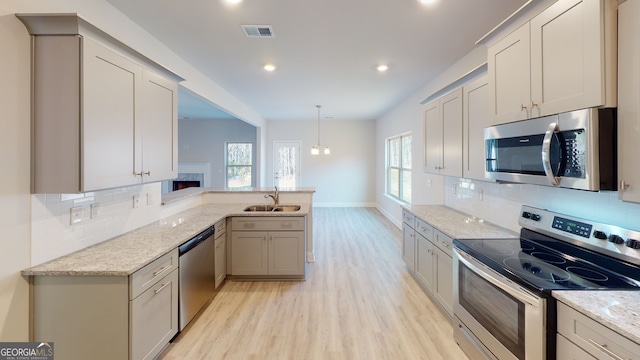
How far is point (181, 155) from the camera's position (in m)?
A: 8.92

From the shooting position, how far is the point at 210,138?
8969 millimetres

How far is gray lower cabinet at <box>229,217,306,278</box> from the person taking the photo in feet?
11.6

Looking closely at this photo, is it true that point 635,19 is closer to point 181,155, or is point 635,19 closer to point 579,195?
point 579,195

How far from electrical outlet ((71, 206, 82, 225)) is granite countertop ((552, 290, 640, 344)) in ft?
9.56

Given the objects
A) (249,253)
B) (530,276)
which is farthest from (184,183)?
(530,276)

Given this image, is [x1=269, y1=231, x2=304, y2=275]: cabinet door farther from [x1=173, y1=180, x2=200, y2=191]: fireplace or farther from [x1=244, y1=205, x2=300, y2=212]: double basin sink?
[x1=173, y1=180, x2=200, y2=191]: fireplace

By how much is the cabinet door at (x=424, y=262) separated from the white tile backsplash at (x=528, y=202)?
63 cm

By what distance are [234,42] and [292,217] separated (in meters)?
2.07

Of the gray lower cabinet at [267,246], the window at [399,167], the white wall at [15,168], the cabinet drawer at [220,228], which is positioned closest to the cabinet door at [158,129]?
the white wall at [15,168]

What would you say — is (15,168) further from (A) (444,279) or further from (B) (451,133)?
(B) (451,133)

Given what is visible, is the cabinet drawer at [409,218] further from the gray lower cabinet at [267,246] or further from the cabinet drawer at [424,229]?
the gray lower cabinet at [267,246]

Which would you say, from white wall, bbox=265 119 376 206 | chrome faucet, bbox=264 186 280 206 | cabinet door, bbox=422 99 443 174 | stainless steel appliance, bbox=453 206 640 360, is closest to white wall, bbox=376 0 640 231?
stainless steel appliance, bbox=453 206 640 360

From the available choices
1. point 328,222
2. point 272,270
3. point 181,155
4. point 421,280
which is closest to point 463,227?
point 421,280

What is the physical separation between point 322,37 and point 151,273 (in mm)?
2608
